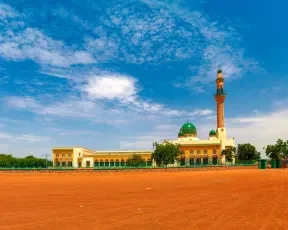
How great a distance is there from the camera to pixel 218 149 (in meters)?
86.6

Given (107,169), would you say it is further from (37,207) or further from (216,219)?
(216,219)

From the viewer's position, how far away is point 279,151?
2805 inches

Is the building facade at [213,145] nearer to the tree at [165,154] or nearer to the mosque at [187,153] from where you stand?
the mosque at [187,153]

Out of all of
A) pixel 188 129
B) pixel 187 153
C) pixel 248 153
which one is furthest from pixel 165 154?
pixel 188 129

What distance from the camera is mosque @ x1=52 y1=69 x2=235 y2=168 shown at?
8594cm

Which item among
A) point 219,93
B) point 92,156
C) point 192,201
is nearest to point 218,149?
point 219,93

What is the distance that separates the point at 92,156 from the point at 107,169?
1558 inches

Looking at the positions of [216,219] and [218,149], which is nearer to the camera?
[216,219]

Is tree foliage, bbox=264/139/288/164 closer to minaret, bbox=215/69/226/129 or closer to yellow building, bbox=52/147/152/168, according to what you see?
minaret, bbox=215/69/226/129

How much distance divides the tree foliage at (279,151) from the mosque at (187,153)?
12657 millimetres

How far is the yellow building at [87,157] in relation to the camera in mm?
90062

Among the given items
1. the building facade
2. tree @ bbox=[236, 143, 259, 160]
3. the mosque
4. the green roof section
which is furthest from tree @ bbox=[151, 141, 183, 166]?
the green roof section

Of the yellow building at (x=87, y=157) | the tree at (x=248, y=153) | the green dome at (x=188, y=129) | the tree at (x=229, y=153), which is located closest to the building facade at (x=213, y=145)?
the tree at (x=229, y=153)

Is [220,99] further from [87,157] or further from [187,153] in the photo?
[87,157]
